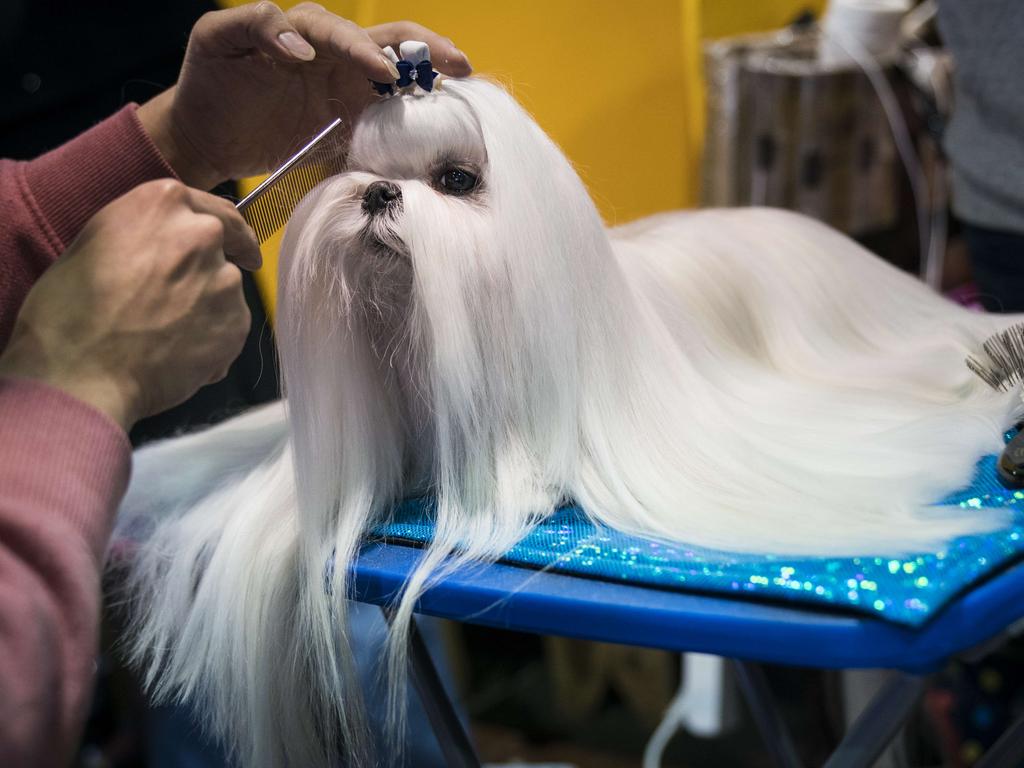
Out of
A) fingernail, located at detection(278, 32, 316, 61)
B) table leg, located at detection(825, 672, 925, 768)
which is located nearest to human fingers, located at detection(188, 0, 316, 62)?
fingernail, located at detection(278, 32, 316, 61)

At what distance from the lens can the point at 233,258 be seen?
2.70 feet

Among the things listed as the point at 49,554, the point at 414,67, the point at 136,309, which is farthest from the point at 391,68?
the point at 49,554

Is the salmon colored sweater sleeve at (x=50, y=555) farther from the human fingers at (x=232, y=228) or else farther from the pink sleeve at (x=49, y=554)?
the human fingers at (x=232, y=228)

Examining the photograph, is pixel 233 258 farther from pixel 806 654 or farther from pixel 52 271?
pixel 806 654

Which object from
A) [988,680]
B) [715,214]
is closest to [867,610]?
[715,214]

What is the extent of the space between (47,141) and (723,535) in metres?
0.93

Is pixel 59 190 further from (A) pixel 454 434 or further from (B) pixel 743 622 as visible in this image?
(B) pixel 743 622

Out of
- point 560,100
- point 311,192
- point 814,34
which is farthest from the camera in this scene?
Answer: point 814,34

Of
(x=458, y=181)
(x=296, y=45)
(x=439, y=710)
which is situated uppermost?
(x=296, y=45)

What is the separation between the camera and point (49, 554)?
0.56 metres

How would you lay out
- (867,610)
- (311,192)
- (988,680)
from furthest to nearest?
(988,680) → (311,192) → (867,610)

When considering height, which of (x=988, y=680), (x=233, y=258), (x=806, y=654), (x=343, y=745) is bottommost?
(x=988, y=680)

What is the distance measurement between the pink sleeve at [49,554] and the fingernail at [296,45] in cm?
36

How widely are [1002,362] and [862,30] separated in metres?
0.86
